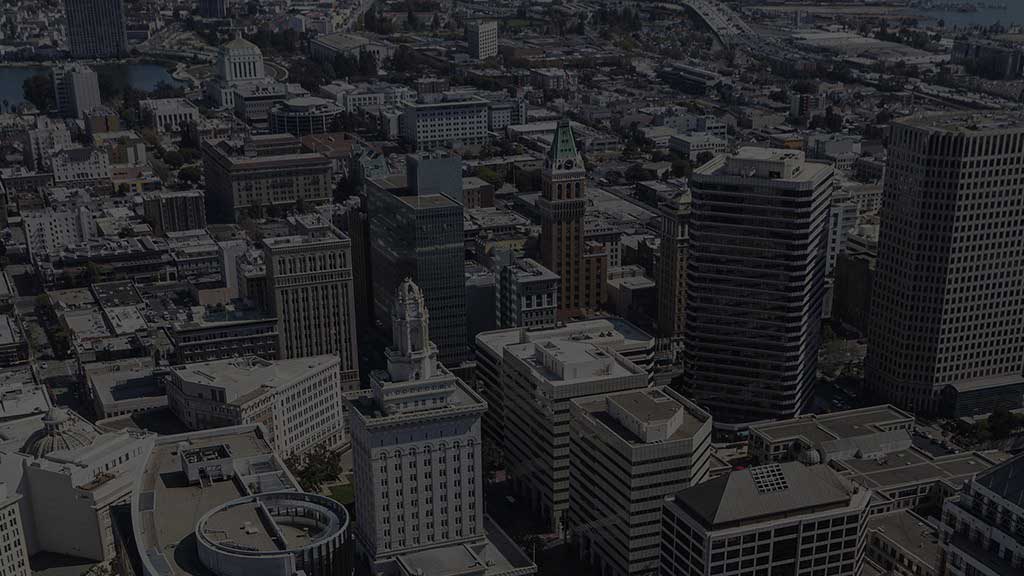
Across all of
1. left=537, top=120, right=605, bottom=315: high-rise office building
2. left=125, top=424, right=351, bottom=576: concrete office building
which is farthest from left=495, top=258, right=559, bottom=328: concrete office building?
left=125, top=424, right=351, bottom=576: concrete office building

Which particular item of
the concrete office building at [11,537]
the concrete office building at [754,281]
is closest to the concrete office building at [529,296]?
the concrete office building at [754,281]

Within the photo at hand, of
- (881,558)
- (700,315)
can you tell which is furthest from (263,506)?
(700,315)

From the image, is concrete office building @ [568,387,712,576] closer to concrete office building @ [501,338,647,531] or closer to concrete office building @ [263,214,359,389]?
concrete office building @ [501,338,647,531]

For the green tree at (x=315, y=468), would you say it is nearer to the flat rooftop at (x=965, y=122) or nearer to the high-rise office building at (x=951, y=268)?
the high-rise office building at (x=951, y=268)

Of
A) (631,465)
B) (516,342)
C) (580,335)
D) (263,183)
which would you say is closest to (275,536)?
(631,465)

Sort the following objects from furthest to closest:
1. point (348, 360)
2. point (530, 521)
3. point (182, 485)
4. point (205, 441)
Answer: point (348, 360), point (530, 521), point (205, 441), point (182, 485)

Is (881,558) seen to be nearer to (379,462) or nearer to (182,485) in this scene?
(379,462)
